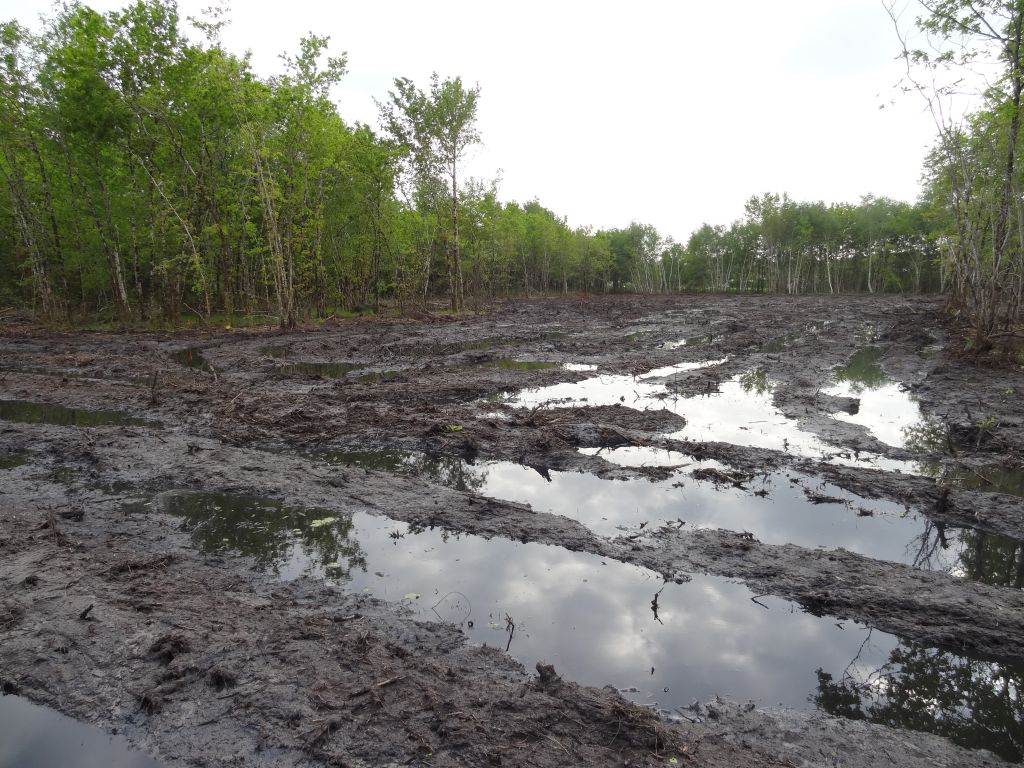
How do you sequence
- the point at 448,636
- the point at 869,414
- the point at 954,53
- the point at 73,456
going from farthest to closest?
the point at 954,53, the point at 869,414, the point at 73,456, the point at 448,636

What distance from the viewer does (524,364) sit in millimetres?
16469

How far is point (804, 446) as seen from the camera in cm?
857

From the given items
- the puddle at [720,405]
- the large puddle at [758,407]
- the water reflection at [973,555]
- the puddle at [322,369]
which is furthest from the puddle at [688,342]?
the water reflection at [973,555]

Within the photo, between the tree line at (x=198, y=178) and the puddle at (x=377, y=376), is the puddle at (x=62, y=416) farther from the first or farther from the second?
the tree line at (x=198, y=178)

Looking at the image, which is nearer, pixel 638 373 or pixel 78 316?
pixel 638 373

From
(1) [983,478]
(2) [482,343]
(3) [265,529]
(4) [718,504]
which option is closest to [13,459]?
(3) [265,529]

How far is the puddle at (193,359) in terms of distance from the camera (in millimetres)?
15241

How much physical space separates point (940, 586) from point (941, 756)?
211 cm

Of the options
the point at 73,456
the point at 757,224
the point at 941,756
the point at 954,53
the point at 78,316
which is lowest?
the point at 941,756

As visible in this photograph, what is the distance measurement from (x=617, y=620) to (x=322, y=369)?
13.2m

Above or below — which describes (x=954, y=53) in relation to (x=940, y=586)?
above

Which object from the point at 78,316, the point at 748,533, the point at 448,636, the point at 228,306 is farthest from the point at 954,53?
the point at 78,316

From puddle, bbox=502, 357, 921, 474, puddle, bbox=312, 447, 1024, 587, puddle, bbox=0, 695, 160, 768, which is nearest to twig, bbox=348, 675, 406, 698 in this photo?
puddle, bbox=0, 695, 160, 768

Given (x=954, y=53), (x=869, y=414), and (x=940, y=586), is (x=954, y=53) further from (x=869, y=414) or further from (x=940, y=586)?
(x=940, y=586)
